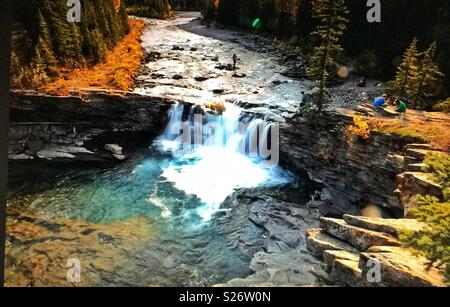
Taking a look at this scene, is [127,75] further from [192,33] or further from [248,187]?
[192,33]

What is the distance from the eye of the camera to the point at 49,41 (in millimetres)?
21609

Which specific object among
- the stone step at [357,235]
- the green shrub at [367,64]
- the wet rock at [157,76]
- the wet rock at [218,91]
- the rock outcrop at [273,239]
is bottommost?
the rock outcrop at [273,239]

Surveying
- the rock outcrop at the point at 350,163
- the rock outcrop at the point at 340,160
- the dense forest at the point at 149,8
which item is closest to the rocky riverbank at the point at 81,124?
the rock outcrop at the point at 340,160

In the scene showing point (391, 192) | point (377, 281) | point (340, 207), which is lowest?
point (340, 207)

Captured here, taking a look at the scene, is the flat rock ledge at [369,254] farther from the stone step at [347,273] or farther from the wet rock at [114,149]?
the wet rock at [114,149]

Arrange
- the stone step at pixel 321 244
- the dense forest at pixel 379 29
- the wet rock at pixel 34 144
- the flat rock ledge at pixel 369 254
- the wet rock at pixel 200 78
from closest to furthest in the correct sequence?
1. the flat rock ledge at pixel 369 254
2. the stone step at pixel 321 244
3. the wet rock at pixel 34 144
4. the dense forest at pixel 379 29
5. the wet rock at pixel 200 78

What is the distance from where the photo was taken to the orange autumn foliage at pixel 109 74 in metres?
21.1

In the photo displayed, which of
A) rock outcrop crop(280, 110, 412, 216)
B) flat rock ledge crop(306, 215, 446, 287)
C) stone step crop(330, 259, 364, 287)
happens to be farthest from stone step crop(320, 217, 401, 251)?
rock outcrop crop(280, 110, 412, 216)

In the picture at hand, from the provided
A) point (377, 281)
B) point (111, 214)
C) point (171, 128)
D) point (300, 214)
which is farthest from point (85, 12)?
point (377, 281)

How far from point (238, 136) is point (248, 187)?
436cm

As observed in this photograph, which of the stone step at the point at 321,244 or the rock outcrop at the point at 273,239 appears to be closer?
the stone step at the point at 321,244

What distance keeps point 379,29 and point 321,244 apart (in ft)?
61.3

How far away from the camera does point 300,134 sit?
18.3m

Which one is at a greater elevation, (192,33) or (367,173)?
(192,33)
